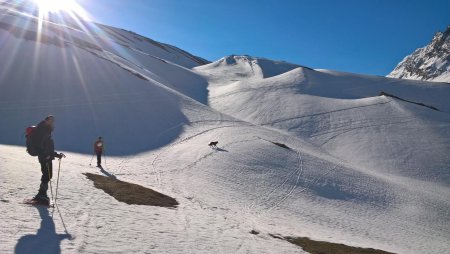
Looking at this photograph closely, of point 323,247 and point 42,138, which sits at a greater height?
point 42,138

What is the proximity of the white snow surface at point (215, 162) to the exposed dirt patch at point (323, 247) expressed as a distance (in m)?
1.28

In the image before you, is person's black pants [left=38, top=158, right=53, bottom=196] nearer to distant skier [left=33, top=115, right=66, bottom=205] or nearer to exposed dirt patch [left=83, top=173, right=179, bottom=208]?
distant skier [left=33, top=115, right=66, bottom=205]

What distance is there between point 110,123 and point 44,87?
12407 mm

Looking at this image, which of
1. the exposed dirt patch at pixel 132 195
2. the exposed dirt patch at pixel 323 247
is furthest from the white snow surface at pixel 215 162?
the exposed dirt patch at pixel 323 247

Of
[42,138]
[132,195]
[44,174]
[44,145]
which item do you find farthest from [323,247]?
[42,138]

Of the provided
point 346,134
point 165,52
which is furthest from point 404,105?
point 165,52

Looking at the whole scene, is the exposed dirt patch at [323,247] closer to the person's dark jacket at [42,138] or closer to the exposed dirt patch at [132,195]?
the exposed dirt patch at [132,195]

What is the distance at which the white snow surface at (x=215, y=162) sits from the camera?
14.1 metres

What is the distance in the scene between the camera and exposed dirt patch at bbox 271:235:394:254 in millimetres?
17547

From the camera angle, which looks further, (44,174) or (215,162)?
(215,162)

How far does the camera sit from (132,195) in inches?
774

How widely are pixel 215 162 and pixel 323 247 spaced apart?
19.3m

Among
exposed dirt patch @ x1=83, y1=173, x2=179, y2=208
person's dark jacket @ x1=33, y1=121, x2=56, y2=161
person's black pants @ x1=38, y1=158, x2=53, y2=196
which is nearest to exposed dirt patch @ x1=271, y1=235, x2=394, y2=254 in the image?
exposed dirt patch @ x1=83, y1=173, x2=179, y2=208

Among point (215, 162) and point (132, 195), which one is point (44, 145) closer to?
point (132, 195)
